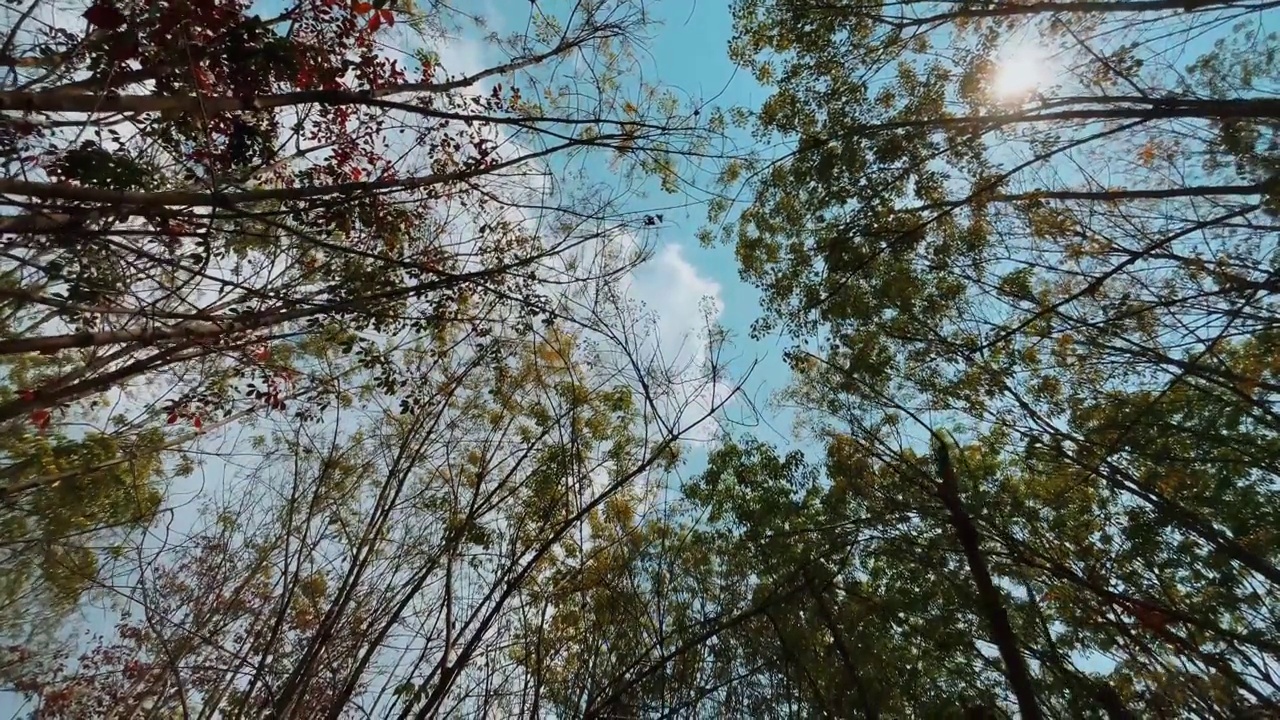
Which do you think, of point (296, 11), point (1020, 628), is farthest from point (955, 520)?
point (1020, 628)

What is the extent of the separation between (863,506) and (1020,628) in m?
1.76

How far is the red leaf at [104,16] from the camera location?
274 cm

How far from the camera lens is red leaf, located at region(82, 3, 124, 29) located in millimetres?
2744

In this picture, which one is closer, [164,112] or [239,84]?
[164,112]

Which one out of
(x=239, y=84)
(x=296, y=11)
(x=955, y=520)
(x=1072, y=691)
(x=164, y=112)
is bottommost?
(x=955, y=520)

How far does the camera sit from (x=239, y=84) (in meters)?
3.40

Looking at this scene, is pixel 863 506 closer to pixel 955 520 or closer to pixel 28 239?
pixel 955 520

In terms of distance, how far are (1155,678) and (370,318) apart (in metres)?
6.69

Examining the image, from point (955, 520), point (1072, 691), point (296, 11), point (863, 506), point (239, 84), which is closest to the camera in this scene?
point (955, 520)

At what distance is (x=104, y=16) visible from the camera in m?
2.76

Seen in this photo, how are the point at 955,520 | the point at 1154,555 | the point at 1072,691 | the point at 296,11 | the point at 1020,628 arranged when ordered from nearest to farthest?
1. the point at 955,520
2. the point at 296,11
3. the point at 1072,691
4. the point at 1154,555
5. the point at 1020,628

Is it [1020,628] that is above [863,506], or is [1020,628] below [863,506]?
below

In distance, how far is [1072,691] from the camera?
5262 mm

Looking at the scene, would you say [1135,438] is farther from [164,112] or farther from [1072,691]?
[164,112]
